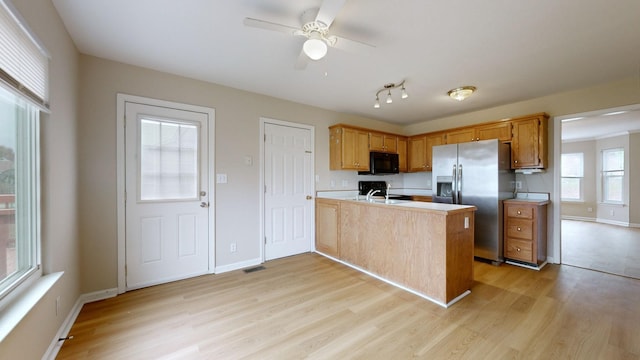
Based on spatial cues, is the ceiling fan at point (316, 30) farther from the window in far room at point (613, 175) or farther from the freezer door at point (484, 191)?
the window in far room at point (613, 175)

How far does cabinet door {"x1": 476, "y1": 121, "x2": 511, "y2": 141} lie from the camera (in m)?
3.76

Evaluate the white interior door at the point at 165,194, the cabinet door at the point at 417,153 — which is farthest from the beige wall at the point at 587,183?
the white interior door at the point at 165,194

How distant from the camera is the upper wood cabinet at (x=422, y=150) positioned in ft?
15.5

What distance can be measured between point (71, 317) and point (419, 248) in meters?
3.23

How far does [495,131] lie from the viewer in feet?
12.7

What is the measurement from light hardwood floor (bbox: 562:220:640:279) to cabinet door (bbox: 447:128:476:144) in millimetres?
2259

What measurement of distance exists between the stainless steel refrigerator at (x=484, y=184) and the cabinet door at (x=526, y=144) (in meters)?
0.11

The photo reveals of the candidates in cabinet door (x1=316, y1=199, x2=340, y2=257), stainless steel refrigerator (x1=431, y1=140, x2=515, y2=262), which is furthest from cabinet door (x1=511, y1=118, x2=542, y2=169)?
cabinet door (x1=316, y1=199, x2=340, y2=257)

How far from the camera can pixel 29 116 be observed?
1.62 metres

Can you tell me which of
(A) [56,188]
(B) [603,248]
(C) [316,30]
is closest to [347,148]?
(C) [316,30]

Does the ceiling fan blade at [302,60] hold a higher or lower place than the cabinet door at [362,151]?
higher

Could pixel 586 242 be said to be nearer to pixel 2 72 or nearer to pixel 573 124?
pixel 573 124

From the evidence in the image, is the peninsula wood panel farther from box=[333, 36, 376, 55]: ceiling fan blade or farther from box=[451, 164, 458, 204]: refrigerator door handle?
box=[333, 36, 376, 55]: ceiling fan blade

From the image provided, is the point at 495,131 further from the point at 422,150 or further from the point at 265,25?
the point at 265,25
